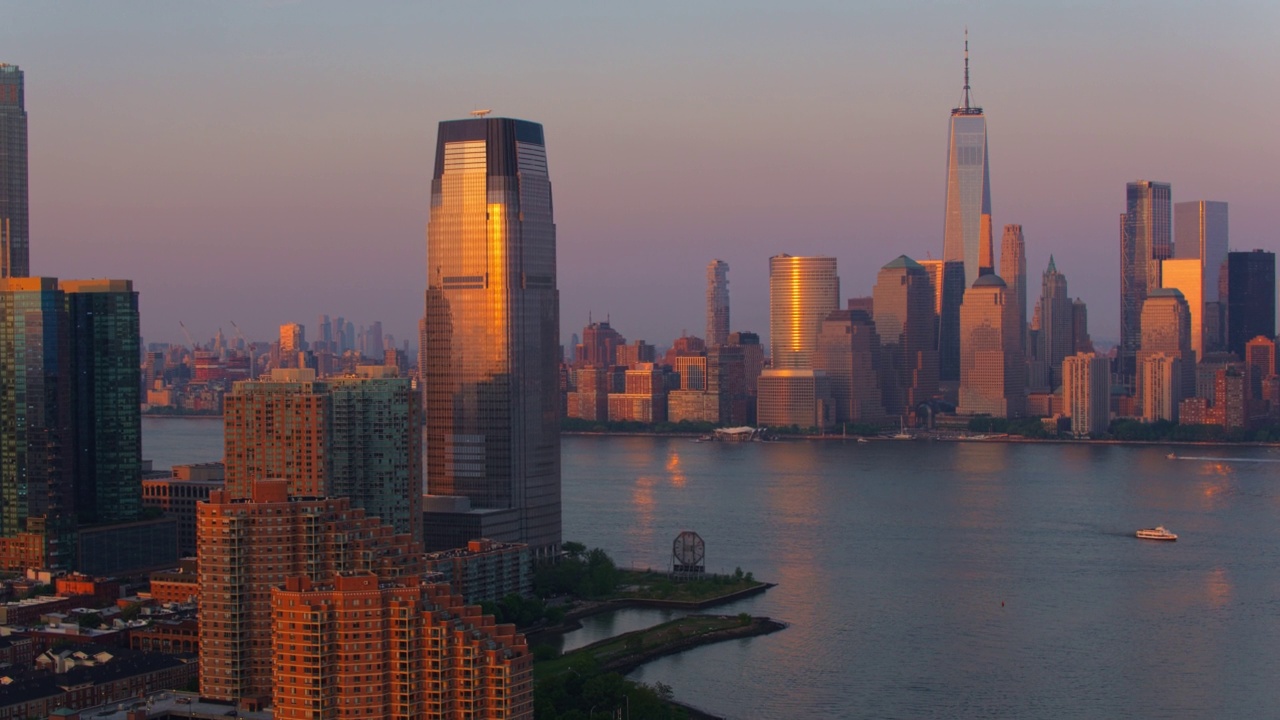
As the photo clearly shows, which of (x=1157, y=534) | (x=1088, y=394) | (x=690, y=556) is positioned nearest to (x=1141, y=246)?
(x=1088, y=394)

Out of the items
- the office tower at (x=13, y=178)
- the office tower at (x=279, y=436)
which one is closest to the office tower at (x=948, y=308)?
the office tower at (x=13, y=178)

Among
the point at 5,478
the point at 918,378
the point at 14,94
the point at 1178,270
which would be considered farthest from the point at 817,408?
the point at 5,478

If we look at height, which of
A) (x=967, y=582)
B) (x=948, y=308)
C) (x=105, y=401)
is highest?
(x=948, y=308)

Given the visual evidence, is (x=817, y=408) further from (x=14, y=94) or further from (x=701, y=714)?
(x=701, y=714)

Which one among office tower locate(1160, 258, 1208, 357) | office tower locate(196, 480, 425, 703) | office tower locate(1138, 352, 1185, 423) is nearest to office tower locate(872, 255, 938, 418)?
office tower locate(1138, 352, 1185, 423)

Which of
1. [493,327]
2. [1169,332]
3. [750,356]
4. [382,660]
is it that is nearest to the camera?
[382,660]

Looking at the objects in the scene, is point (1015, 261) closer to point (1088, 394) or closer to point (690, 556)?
point (1088, 394)

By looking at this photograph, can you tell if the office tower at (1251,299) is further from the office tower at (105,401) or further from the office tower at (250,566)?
the office tower at (250,566)
